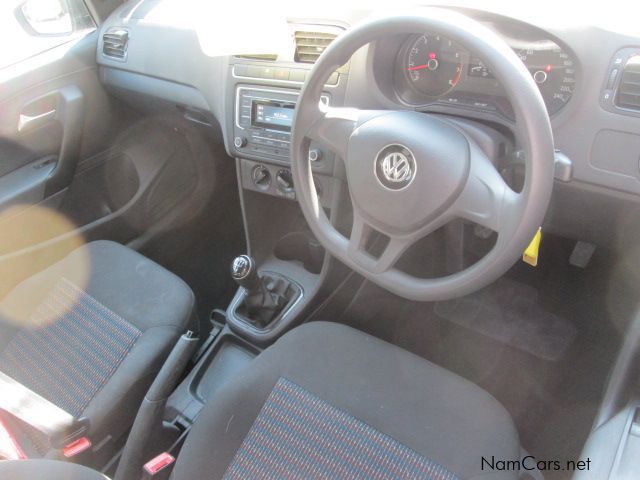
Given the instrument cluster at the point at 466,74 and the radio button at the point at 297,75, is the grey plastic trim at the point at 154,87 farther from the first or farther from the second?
the instrument cluster at the point at 466,74

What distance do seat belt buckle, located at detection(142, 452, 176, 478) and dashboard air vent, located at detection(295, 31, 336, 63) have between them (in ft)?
3.17

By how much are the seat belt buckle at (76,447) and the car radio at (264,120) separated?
2.63 ft

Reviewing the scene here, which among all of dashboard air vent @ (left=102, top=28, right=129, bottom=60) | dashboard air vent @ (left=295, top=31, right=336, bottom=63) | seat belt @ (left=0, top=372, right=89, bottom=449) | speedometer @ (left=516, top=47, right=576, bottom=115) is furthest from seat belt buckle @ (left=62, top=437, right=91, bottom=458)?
dashboard air vent @ (left=102, top=28, right=129, bottom=60)

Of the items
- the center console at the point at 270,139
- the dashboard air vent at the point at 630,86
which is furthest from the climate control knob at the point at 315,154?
the dashboard air vent at the point at 630,86

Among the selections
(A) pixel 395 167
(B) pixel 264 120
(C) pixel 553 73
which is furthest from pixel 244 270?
(C) pixel 553 73

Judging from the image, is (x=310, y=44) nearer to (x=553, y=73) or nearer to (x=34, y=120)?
(x=553, y=73)

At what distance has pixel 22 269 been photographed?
189cm

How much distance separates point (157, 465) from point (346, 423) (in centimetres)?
43

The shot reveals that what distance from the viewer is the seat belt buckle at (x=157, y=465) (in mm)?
1226

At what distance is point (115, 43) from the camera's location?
201 centimetres

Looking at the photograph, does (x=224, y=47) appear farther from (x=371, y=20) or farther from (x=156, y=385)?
(x=156, y=385)

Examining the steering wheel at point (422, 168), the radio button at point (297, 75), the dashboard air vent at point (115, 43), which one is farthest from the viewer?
the dashboard air vent at point (115, 43)

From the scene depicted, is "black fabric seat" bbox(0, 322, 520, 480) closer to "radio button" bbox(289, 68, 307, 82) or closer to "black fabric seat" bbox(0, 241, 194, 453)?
"black fabric seat" bbox(0, 241, 194, 453)

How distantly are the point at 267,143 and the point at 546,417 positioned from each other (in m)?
1.07
